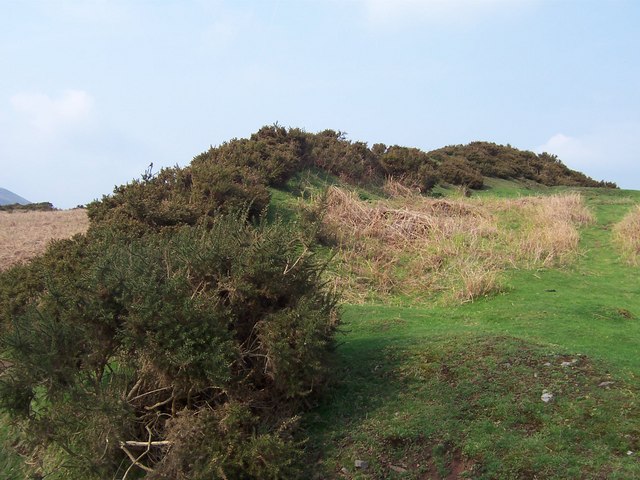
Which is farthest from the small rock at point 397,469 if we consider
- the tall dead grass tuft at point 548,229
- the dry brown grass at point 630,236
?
the dry brown grass at point 630,236

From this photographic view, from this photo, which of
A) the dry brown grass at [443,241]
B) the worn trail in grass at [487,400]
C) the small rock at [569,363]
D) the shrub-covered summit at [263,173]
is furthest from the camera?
the shrub-covered summit at [263,173]

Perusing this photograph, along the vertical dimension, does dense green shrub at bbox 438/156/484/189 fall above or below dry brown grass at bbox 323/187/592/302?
above

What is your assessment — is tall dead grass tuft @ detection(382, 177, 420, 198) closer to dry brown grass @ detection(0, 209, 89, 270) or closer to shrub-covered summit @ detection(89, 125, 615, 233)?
shrub-covered summit @ detection(89, 125, 615, 233)

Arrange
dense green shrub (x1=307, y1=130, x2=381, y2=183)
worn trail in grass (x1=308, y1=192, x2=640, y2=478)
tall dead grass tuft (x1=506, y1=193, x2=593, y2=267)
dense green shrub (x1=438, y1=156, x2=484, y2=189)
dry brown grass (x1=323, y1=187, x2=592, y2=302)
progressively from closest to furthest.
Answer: worn trail in grass (x1=308, y1=192, x2=640, y2=478) → dry brown grass (x1=323, y1=187, x2=592, y2=302) → tall dead grass tuft (x1=506, y1=193, x2=593, y2=267) → dense green shrub (x1=307, y1=130, x2=381, y2=183) → dense green shrub (x1=438, y1=156, x2=484, y2=189)

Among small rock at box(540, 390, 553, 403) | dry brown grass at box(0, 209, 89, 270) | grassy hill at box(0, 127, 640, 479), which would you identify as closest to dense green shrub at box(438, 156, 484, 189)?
grassy hill at box(0, 127, 640, 479)

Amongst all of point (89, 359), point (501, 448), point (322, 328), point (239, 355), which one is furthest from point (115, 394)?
point (501, 448)

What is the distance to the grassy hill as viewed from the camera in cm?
632

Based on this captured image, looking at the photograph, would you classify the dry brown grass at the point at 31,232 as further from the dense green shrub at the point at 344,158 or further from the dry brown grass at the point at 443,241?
the dense green shrub at the point at 344,158

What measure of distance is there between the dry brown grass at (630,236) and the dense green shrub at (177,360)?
35.5 feet

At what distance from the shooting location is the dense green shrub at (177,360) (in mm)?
6430

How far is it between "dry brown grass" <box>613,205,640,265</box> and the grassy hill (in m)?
0.06

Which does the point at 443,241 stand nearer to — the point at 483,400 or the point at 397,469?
the point at 483,400

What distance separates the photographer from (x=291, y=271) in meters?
7.59

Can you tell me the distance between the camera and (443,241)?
16.3m
